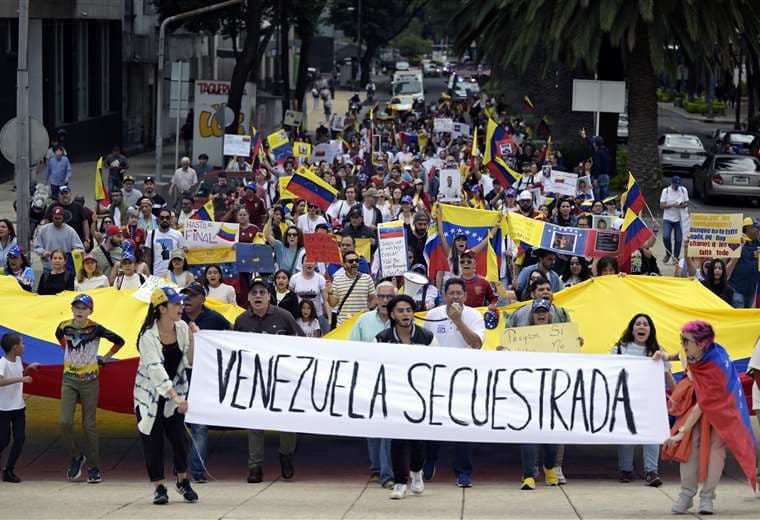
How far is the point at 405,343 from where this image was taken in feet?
35.9

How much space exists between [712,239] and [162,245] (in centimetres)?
616

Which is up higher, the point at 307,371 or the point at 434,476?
the point at 307,371

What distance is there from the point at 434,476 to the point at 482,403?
131 centimetres

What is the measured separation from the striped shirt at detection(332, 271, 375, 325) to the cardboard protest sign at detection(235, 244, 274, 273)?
1765 mm

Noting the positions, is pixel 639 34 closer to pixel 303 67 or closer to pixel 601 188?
pixel 601 188

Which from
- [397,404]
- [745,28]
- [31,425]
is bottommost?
[31,425]

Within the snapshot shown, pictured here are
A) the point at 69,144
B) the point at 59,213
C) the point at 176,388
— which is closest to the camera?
the point at 176,388

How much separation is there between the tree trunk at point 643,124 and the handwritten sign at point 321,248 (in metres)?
18.8

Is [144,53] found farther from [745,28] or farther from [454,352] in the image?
[454,352]

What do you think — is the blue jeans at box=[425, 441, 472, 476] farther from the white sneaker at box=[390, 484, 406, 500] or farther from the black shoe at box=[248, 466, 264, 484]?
the black shoe at box=[248, 466, 264, 484]

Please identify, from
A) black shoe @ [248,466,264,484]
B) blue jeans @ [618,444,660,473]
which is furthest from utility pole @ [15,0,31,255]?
blue jeans @ [618,444,660,473]

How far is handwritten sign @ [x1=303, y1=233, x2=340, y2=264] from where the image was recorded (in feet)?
50.0

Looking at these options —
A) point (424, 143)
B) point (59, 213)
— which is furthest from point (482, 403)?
point (424, 143)

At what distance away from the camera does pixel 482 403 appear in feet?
35.9
